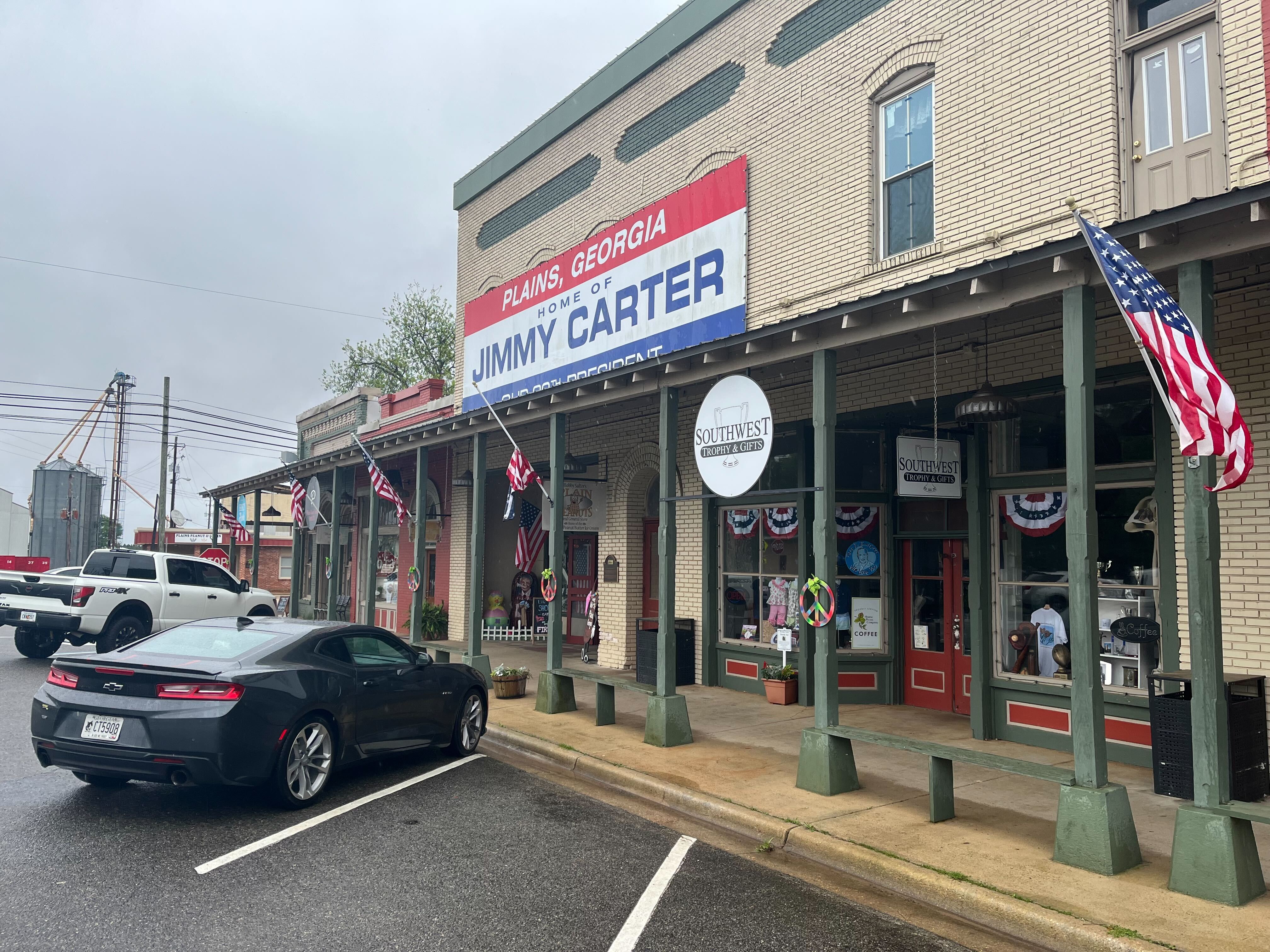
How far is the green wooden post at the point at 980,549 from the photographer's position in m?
9.62

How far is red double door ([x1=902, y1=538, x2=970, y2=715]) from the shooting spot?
419 inches

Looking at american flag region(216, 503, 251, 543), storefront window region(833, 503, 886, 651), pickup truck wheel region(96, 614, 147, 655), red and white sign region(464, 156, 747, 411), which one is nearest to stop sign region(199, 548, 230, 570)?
american flag region(216, 503, 251, 543)

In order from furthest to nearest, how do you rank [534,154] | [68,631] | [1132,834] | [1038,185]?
[534,154] < [68,631] < [1038,185] < [1132,834]

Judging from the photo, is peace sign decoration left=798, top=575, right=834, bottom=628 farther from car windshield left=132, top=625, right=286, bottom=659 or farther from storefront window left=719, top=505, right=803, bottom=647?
car windshield left=132, top=625, right=286, bottom=659

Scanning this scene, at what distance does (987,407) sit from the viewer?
8.40 m

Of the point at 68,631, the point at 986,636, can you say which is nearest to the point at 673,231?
the point at 986,636

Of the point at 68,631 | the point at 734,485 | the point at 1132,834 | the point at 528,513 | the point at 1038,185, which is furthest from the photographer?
the point at 528,513

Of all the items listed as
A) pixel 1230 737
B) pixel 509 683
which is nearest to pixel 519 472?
pixel 509 683

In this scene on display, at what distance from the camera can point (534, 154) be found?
17719mm

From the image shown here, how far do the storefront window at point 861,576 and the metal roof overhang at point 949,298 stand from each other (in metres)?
2.74

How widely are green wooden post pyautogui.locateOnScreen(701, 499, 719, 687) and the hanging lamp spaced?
4980 millimetres

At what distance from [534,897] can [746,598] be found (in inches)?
316

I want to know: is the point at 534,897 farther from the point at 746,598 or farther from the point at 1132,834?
the point at 746,598

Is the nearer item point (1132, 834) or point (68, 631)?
point (1132, 834)
